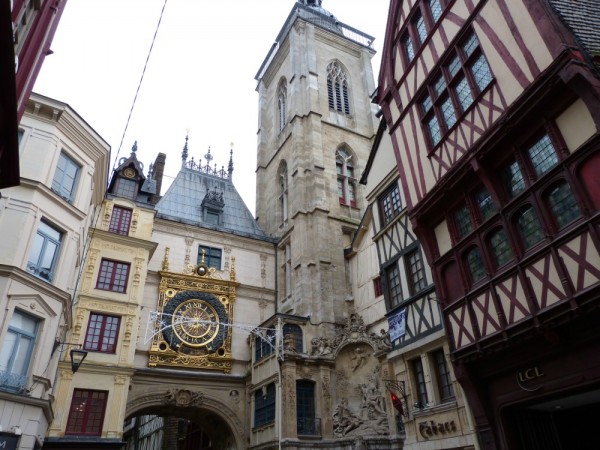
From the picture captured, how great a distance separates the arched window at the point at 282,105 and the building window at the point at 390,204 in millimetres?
18935

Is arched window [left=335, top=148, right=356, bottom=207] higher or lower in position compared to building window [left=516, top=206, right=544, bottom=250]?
higher

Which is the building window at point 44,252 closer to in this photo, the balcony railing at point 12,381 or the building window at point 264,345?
the balcony railing at point 12,381

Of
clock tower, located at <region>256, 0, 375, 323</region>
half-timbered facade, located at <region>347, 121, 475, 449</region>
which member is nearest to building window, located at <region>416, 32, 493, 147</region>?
half-timbered facade, located at <region>347, 121, 475, 449</region>

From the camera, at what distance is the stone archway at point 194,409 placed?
810 inches

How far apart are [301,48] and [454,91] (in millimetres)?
23617

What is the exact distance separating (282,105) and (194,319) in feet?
60.0

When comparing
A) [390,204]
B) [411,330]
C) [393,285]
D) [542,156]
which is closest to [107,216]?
[390,204]

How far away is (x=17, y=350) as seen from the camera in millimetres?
11953

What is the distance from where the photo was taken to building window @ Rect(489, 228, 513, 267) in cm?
959

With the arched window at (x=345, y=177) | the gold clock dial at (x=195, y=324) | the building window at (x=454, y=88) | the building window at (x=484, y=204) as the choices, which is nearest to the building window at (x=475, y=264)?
the building window at (x=484, y=204)

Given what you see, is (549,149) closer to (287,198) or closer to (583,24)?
(583,24)

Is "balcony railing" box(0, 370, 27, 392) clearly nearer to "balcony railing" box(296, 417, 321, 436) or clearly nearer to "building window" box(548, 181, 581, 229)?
"balcony railing" box(296, 417, 321, 436)

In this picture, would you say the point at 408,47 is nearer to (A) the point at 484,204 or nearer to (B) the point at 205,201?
(A) the point at 484,204

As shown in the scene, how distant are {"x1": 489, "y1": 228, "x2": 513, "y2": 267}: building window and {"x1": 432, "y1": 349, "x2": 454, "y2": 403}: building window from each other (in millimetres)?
3283
